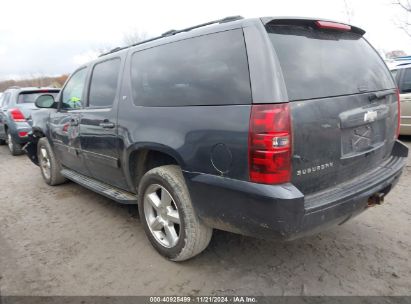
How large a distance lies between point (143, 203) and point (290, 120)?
161cm

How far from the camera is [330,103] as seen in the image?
84.2 inches

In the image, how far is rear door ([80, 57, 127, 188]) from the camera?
3.21 m

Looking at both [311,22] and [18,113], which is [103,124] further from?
[18,113]

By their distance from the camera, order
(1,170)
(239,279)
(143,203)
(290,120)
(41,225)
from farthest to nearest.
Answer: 1. (1,170)
2. (41,225)
3. (143,203)
4. (239,279)
5. (290,120)

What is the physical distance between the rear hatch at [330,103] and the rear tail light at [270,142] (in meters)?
0.07

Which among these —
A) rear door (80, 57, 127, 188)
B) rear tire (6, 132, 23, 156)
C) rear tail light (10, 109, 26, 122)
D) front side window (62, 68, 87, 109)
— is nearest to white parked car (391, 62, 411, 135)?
rear door (80, 57, 127, 188)

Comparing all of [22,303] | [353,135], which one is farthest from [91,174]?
[353,135]

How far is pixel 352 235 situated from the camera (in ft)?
10.2

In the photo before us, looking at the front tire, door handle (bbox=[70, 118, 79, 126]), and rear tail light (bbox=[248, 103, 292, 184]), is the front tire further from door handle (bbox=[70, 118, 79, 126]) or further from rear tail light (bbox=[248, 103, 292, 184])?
door handle (bbox=[70, 118, 79, 126])

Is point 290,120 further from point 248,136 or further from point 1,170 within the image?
point 1,170

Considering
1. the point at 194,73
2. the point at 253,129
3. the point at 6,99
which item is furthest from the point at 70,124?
the point at 6,99

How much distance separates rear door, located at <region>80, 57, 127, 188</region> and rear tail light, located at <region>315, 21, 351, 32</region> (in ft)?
6.31

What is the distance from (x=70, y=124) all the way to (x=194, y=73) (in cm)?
228

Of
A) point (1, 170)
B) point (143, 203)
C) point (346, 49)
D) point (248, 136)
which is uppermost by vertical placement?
point (346, 49)
